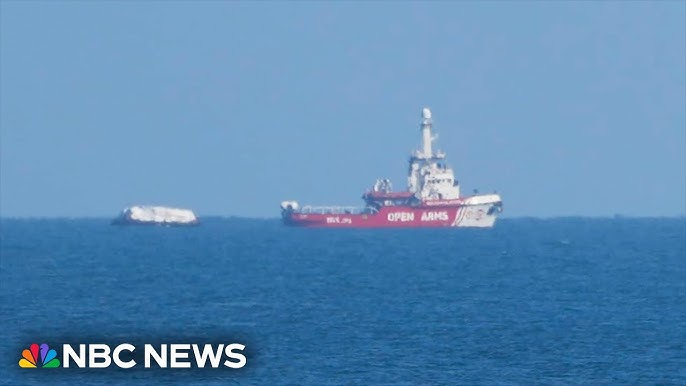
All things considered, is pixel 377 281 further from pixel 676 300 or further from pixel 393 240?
pixel 393 240

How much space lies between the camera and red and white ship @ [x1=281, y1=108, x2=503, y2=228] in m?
159

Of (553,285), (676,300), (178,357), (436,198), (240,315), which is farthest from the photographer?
(436,198)

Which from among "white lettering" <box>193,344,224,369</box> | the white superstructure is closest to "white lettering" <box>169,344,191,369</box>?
"white lettering" <box>193,344,224,369</box>

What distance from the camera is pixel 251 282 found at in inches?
3140

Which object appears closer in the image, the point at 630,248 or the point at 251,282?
the point at 251,282

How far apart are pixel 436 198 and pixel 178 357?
117 m

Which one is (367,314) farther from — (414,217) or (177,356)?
(414,217)

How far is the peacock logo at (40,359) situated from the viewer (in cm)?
4306

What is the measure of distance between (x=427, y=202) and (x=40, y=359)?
117250 millimetres

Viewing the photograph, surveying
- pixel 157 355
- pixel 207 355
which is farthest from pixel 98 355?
pixel 207 355

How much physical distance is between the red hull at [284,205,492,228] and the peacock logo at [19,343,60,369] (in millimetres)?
115815

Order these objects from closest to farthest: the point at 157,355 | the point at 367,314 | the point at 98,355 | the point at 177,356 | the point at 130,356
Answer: the point at 177,356, the point at 98,355, the point at 157,355, the point at 130,356, the point at 367,314

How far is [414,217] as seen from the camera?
16150cm

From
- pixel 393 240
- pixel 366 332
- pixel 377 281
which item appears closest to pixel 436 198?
pixel 393 240
